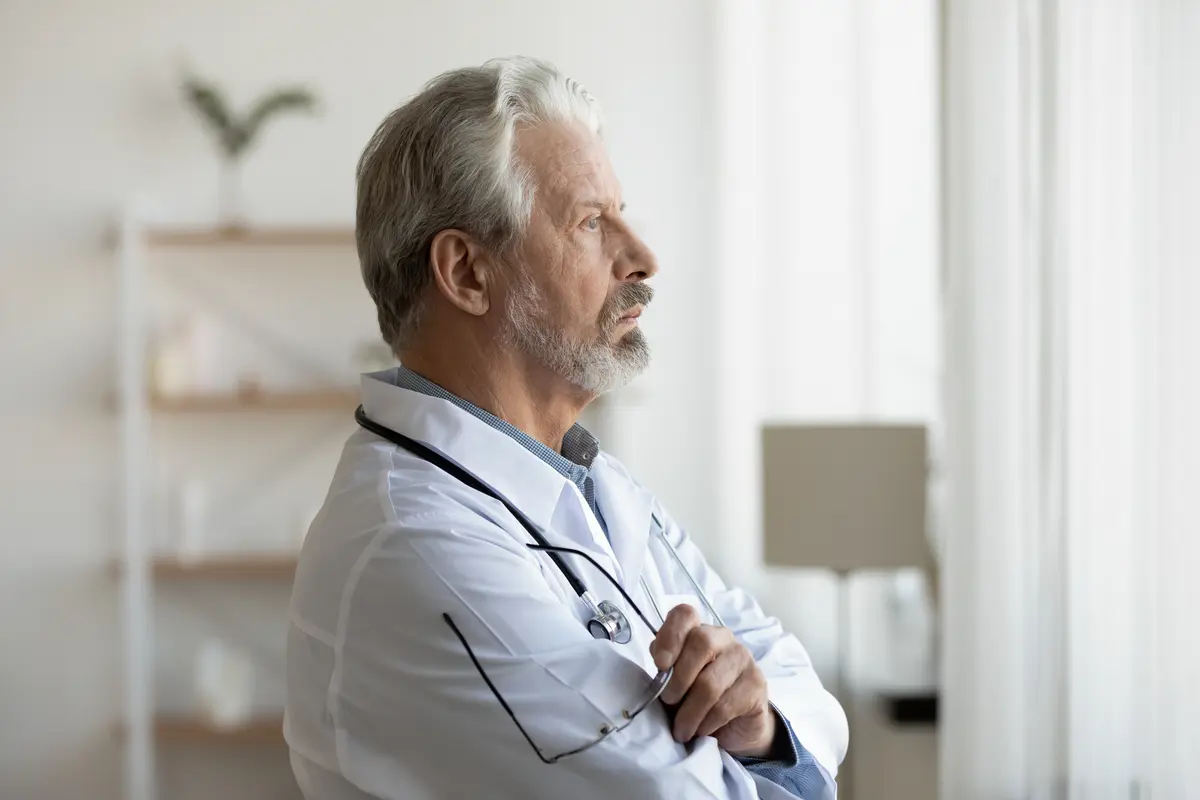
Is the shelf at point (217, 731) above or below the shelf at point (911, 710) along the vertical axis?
below

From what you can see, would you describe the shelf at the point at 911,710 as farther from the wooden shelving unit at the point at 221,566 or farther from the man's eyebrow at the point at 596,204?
the man's eyebrow at the point at 596,204

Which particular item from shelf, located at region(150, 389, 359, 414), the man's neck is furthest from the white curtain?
shelf, located at region(150, 389, 359, 414)

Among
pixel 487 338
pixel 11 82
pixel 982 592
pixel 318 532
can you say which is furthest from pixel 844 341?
pixel 11 82

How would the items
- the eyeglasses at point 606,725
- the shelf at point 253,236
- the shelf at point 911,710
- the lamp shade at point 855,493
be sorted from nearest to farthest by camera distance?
1. the eyeglasses at point 606,725
2. the lamp shade at point 855,493
3. the shelf at point 911,710
4. the shelf at point 253,236

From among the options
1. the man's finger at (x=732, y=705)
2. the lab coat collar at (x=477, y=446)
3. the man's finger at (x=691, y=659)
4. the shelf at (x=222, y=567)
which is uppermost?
the lab coat collar at (x=477, y=446)

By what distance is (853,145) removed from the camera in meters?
3.04

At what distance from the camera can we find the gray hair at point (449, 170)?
125 cm

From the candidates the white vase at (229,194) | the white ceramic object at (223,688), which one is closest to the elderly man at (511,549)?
the white ceramic object at (223,688)

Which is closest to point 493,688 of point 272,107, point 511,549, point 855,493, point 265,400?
point 511,549

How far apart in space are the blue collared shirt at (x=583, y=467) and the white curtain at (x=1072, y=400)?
2.93 feet

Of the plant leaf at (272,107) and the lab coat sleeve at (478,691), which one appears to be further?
the plant leaf at (272,107)

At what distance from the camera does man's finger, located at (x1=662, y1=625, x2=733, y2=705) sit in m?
0.99

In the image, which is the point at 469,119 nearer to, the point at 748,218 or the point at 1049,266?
the point at 1049,266

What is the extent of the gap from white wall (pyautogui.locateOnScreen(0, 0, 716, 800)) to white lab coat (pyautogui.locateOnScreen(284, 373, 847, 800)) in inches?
98.1
